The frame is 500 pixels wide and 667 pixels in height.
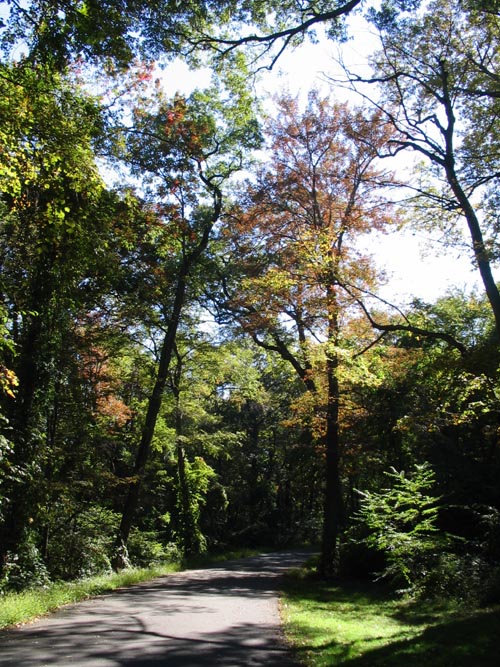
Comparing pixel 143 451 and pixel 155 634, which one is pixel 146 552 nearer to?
pixel 143 451

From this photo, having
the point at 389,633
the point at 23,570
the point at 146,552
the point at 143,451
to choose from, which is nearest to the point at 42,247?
the point at 23,570

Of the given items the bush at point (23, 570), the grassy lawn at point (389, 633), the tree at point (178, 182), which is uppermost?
the tree at point (178, 182)

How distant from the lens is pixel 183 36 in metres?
8.35

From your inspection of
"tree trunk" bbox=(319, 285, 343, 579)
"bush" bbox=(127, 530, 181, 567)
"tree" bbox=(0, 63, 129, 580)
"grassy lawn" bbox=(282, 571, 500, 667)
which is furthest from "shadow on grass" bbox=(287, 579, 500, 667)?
"bush" bbox=(127, 530, 181, 567)

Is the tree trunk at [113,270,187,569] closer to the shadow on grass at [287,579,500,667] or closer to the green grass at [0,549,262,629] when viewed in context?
the green grass at [0,549,262,629]

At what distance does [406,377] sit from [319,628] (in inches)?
524

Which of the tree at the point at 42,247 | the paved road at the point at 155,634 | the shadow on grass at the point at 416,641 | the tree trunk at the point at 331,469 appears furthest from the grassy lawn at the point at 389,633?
the tree at the point at 42,247

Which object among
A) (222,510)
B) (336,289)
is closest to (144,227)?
(336,289)

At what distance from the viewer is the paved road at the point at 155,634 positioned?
19.7 ft

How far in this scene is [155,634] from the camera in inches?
290

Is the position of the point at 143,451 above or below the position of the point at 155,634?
A: above

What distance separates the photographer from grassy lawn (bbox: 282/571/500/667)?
5.87 m

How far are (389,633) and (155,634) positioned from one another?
11.6ft

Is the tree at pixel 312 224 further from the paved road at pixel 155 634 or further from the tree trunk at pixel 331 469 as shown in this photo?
the paved road at pixel 155 634
